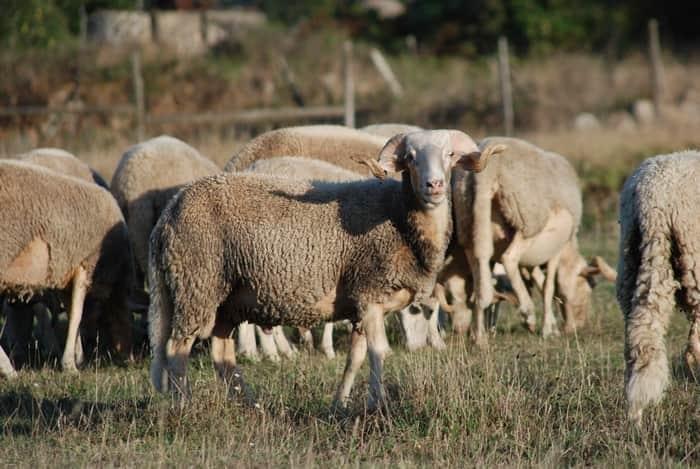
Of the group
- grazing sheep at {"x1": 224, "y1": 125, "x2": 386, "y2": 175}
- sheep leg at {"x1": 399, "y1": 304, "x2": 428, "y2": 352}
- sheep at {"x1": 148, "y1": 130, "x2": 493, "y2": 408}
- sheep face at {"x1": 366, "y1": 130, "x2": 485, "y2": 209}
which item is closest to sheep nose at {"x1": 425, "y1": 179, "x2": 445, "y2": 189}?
sheep face at {"x1": 366, "y1": 130, "x2": 485, "y2": 209}

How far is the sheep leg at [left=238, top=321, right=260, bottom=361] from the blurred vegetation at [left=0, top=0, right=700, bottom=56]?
21.0 meters

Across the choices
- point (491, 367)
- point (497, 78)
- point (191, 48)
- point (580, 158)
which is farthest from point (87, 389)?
point (191, 48)

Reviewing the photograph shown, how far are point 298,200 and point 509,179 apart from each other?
3069 mm

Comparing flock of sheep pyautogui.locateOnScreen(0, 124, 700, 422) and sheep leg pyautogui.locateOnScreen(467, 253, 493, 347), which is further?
sheep leg pyautogui.locateOnScreen(467, 253, 493, 347)

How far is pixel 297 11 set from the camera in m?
34.5

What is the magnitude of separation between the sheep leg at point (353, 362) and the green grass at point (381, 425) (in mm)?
106

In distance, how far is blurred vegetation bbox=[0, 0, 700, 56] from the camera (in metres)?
31.6

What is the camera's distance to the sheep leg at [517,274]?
385 inches

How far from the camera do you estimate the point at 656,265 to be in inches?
245

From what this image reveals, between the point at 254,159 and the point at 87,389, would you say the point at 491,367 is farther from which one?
the point at 254,159

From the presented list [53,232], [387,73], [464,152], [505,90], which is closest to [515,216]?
[464,152]

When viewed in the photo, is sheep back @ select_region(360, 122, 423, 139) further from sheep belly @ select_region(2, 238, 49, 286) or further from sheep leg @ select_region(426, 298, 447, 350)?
sheep belly @ select_region(2, 238, 49, 286)

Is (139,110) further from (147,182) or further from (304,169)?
(304,169)

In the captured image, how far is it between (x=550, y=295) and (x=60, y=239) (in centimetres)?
474
